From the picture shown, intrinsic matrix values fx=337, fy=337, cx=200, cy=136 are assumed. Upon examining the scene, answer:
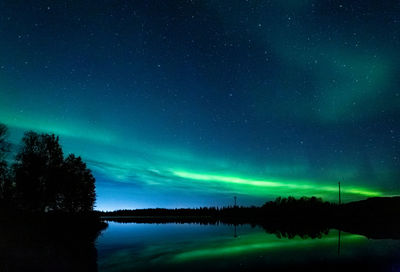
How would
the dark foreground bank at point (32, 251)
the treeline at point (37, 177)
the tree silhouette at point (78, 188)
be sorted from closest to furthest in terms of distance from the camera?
the dark foreground bank at point (32, 251) → the treeline at point (37, 177) → the tree silhouette at point (78, 188)

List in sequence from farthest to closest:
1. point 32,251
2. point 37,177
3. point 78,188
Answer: point 78,188, point 37,177, point 32,251

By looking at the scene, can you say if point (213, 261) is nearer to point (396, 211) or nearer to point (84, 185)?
point (84, 185)

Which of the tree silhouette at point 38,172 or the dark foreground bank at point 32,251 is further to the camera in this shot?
the tree silhouette at point 38,172

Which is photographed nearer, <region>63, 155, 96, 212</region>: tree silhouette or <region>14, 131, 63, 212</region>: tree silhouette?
<region>14, 131, 63, 212</region>: tree silhouette

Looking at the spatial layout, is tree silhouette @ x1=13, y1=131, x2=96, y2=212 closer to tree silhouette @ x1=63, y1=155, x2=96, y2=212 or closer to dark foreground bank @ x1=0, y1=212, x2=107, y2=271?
tree silhouette @ x1=63, y1=155, x2=96, y2=212

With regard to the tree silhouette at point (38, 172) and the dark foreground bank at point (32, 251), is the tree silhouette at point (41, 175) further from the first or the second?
the dark foreground bank at point (32, 251)

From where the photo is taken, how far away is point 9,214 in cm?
3153

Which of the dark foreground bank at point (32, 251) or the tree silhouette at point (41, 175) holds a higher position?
the tree silhouette at point (41, 175)

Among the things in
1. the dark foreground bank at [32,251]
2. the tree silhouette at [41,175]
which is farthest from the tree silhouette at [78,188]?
the dark foreground bank at [32,251]

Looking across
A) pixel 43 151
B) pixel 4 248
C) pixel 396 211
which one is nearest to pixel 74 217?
pixel 43 151

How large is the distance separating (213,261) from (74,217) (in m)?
39.4

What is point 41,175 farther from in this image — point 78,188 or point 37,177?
point 78,188

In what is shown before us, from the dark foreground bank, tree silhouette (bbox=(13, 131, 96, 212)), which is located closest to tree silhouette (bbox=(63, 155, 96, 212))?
tree silhouette (bbox=(13, 131, 96, 212))

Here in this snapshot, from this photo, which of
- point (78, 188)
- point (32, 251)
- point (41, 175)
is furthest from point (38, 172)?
point (32, 251)
